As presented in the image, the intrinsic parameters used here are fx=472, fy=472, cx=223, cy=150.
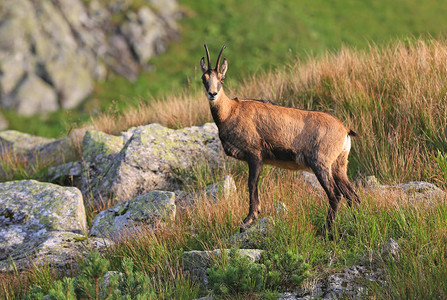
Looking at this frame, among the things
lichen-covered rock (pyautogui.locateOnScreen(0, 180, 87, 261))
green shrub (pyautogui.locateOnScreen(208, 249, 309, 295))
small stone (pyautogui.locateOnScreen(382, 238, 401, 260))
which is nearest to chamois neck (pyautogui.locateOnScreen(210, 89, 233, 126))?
green shrub (pyautogui.locateOnScreen(208, 249, 309, 295))

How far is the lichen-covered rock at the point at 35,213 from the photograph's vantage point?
6.50 metres

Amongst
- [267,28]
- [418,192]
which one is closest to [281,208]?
[418,192]

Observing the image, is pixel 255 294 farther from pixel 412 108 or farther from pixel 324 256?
pixel 412 108

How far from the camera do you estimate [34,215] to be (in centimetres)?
681

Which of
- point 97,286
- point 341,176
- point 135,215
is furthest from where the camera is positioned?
point 135,215

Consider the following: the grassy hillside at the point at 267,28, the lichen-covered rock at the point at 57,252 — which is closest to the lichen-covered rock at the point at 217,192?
the lichen-covered rock at the point at 57,252

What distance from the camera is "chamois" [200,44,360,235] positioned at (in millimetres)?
5332

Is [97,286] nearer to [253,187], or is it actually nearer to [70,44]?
[253,187]

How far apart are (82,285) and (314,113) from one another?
128 inches

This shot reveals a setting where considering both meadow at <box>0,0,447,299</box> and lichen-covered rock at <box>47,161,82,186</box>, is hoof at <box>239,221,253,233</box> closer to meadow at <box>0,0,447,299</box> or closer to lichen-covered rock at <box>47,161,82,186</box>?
meadow at <box>0,0,447,299</box>

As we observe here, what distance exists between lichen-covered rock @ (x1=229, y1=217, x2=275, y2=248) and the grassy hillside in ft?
70.3

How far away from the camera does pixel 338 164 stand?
5.55 m

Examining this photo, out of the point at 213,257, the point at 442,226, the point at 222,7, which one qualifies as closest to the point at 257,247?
the point at 213,257

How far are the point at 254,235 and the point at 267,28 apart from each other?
27.6m
